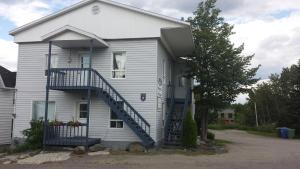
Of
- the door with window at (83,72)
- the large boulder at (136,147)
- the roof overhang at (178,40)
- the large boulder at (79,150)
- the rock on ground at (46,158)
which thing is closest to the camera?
the rock on ground at (46,158)

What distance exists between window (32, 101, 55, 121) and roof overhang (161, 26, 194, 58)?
23.9 feet

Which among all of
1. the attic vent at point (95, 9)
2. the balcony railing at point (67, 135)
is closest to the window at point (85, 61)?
the attic vent at point (95, 9)

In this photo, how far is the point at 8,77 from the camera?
2695cm

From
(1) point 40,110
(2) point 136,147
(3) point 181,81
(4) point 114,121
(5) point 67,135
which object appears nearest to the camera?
(2) point 136,147

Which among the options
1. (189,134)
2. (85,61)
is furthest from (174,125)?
(85,61)

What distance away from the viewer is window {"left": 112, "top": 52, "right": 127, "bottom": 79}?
21.3m

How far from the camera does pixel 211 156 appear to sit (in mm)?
18344

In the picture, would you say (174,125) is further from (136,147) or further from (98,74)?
(98,74)

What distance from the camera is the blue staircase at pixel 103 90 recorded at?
1981 cm

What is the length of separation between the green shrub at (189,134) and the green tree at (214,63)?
6.16 metres

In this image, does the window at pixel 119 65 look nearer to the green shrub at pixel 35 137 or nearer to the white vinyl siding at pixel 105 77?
the white vinyl siding at pixel 105 77

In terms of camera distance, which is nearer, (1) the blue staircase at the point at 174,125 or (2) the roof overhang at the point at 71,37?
(2) the roof overhang at the point at 71,37

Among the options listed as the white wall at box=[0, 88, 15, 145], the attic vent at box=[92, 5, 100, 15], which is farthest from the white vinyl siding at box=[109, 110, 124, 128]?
the white wall at box=[0, 88, 15, 145]

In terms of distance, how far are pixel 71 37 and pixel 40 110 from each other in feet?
16.5
